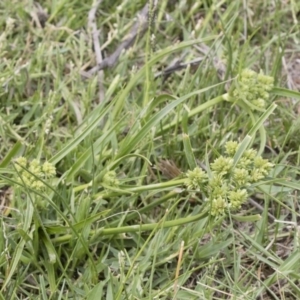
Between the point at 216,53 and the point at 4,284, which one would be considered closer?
the point at 4,284

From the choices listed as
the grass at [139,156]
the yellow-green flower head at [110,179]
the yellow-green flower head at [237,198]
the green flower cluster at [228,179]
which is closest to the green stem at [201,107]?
the grass at [139,156]

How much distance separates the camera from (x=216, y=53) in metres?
2.13

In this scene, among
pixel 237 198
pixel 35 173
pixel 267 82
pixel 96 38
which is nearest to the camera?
pixel 237 198

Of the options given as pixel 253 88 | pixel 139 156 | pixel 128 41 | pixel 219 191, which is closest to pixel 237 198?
pixel 219 191

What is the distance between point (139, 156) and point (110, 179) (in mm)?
99

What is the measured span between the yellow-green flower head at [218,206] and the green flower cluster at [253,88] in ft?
1.42

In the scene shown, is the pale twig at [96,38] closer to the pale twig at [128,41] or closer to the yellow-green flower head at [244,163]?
the pale twig at [128,41]

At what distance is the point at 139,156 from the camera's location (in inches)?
65.0

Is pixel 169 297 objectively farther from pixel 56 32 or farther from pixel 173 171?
pixel 56 32

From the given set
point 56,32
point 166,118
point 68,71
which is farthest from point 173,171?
point 56,32

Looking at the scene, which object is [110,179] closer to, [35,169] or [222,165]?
[35,169]

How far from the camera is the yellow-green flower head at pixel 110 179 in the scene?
64.4 inches

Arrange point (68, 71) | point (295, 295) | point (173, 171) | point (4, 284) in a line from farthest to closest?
point (68, 71)
point (173, 171)
point (295, 295)
point (4, 284)

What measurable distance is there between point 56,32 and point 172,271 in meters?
1.00
